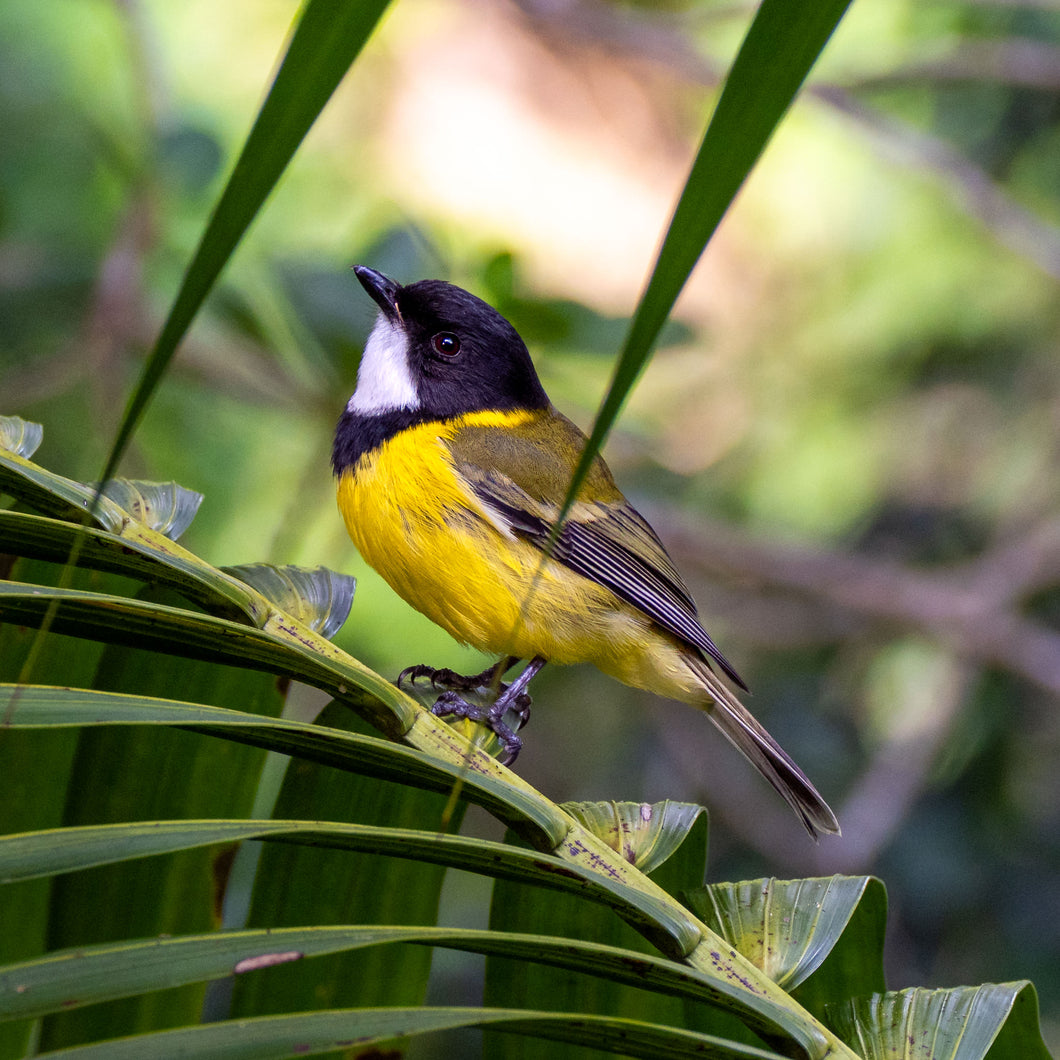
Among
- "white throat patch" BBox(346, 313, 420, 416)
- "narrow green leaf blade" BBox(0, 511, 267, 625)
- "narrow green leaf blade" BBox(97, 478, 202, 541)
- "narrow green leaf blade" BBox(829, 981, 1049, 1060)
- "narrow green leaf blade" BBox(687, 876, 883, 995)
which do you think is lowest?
"narrow green leaf blade" BBox(829, 981, 1049, 1060)

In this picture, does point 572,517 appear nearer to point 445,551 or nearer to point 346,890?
point 445,551

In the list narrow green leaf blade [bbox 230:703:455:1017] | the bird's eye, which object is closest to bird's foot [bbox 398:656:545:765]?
narrow green leaf blade [bbox 230:703:455:1017]

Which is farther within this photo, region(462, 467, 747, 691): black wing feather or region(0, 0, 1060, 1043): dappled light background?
region(0, 0, 1060, 1043): dappled light background

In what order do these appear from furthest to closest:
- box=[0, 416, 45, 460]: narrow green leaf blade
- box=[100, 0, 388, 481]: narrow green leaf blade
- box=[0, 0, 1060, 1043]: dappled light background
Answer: box=[0, 0, 1060, 1043]: dappled light background < box=[0, 416, 45, 460]: narrow green leaf blade < box=[100, 0, 388, 481]: narrow green leaf blade

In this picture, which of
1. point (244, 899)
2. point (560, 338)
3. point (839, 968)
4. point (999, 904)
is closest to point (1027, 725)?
point (999, 904)

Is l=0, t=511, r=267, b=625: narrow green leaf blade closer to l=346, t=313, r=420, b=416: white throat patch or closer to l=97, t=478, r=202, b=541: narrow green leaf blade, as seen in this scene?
l=97, t=478, r=202, b=541: narrow green leaf blade

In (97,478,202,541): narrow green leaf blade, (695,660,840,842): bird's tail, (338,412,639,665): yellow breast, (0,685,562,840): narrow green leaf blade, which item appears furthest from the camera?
(695,660,840,842): bird's tail

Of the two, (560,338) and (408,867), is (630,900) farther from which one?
(560,338)

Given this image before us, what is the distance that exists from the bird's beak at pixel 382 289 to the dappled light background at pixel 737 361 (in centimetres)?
31

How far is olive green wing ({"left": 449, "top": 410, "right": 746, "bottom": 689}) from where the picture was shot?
3113 mm

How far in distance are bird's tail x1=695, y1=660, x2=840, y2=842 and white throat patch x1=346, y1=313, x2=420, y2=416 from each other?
1.12 meters

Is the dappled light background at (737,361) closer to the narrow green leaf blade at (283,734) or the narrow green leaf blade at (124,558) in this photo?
the narrow green leaf blade at (124,558)

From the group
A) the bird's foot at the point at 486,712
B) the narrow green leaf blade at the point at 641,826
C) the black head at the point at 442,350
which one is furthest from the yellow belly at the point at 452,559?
the narrow green leaf blade at the point at 641,826

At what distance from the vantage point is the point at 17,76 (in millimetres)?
5926
